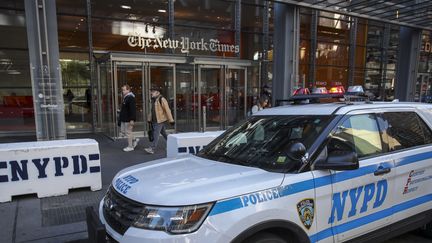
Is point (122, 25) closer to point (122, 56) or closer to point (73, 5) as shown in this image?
point (73, 5)

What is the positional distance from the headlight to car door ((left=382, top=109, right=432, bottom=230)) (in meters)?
2.19

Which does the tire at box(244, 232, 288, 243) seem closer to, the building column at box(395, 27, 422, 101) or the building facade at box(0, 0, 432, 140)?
the building facade at box(0, 0, 432, 140)

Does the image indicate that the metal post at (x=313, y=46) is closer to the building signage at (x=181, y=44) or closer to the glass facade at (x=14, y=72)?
the building signage at (x=181, y=44)

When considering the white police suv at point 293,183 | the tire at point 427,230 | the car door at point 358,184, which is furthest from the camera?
the tire at point 427,230

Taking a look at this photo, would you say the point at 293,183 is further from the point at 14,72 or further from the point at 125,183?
the point at 14,72

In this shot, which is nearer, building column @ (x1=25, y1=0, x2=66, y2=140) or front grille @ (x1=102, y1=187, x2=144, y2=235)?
front grille @ (x1=102, y1=187, x2=144, y2=235)

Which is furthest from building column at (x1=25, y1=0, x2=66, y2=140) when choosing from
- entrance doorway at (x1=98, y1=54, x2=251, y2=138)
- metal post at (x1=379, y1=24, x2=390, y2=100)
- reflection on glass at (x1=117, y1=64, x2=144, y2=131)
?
metal post at (x1=379, y1=24, x2=390, y2=100)

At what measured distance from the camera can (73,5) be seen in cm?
1252

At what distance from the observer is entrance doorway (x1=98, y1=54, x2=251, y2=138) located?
37.2 ft

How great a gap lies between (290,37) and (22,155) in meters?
7.88

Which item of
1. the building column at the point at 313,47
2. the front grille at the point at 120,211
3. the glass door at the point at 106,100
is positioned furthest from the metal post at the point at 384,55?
the front grille at the point at 120,211

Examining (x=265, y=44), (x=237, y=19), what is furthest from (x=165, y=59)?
(x=265, y=44)

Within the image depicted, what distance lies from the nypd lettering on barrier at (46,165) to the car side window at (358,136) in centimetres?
414

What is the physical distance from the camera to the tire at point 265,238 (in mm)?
2455
